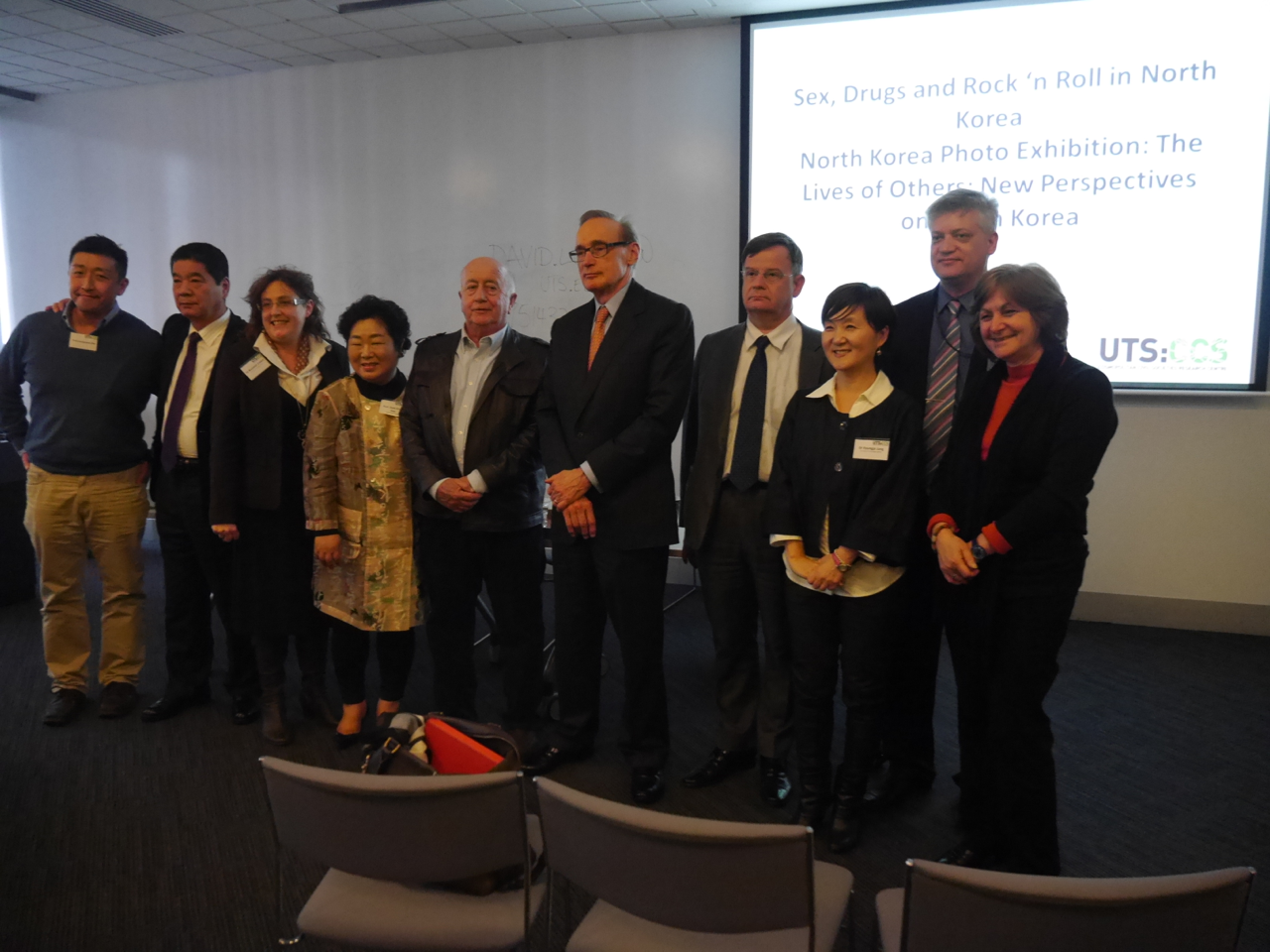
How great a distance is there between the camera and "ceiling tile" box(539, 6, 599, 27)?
452 cm

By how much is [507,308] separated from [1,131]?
222 inches

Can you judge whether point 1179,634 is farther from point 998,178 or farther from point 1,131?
point 1,131

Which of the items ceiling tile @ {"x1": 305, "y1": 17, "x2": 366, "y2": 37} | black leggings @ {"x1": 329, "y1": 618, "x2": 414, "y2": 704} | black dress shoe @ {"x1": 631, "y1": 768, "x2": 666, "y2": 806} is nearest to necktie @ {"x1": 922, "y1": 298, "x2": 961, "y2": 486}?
black dress shoe @ {"x1": 631, "y1": 768, "x2": 666, "y2": 806}

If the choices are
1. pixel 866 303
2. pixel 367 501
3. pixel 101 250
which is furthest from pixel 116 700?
pixel 866 303

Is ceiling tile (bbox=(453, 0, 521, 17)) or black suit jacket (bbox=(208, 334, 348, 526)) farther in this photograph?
ceiling tile (bbox=(453, 0, 521, 17))

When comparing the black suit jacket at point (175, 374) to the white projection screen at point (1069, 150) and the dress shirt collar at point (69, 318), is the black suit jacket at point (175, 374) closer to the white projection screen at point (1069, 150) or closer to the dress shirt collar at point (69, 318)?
the dress shirt collar at point (69, 318)

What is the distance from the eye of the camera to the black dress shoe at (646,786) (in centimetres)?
258

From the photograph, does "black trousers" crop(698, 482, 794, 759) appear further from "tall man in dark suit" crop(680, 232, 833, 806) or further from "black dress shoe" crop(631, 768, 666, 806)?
"black dress shoe" crop(631, 768, 666, 806)

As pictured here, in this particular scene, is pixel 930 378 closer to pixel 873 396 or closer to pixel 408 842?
pixel 873 396

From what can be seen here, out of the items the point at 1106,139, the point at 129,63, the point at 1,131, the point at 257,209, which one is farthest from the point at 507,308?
the point at 1,131

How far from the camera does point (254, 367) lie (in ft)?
9.50

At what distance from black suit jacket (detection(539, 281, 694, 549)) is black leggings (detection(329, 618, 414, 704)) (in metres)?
0.85

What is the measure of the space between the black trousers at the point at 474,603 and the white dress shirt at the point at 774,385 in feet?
2.41

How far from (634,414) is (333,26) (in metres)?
3.52
